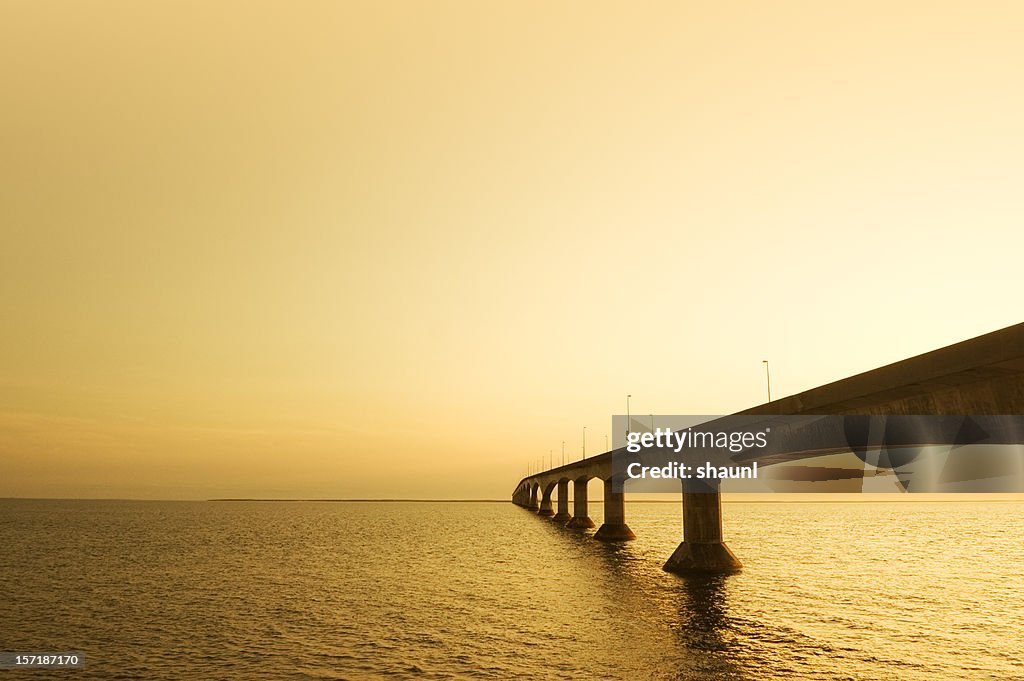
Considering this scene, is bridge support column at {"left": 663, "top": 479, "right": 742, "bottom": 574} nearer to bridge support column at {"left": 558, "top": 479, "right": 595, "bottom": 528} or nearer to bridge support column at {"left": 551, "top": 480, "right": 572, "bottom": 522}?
bridge support column at {"left": 558, "top": 479, "right": 595, "bottom": 528}

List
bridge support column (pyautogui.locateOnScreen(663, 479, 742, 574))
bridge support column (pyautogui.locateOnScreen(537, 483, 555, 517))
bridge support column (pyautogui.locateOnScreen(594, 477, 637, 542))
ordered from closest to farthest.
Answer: bridge support column (pyautogui.locateOnScreen(663, 479, 742, 574)), bridge support column (pyautogui.locateOnScreen(594, 477, 637, 542)), bridge support column (pyautogui.locateOnScreen(537, 483, 555, 517))

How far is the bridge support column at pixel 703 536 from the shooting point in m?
46.4

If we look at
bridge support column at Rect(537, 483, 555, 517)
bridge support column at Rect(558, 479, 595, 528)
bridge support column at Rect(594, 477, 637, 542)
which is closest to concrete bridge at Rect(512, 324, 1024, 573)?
bridge support column at Rect(594, 477, 637, 542)

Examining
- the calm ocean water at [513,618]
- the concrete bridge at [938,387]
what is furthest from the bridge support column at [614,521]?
the concrete bridge at [938,387]

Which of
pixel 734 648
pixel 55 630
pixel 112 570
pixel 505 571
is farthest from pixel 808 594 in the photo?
pixel 112 570

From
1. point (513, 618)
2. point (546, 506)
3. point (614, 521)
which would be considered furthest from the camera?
point (546, 506)

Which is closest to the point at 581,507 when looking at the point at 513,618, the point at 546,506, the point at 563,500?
the point at 563,500

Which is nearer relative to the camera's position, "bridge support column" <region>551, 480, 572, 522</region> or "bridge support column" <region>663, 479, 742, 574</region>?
"bridge support column" <region>663, 479, 742, 574</region>

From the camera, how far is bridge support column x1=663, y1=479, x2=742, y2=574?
4638cm

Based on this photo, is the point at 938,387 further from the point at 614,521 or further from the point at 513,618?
the point at 614,521

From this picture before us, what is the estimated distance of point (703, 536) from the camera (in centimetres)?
4719

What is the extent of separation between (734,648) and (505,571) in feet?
85.8

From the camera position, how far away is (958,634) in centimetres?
2703

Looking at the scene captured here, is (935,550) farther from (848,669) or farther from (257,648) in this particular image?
(257,648)
